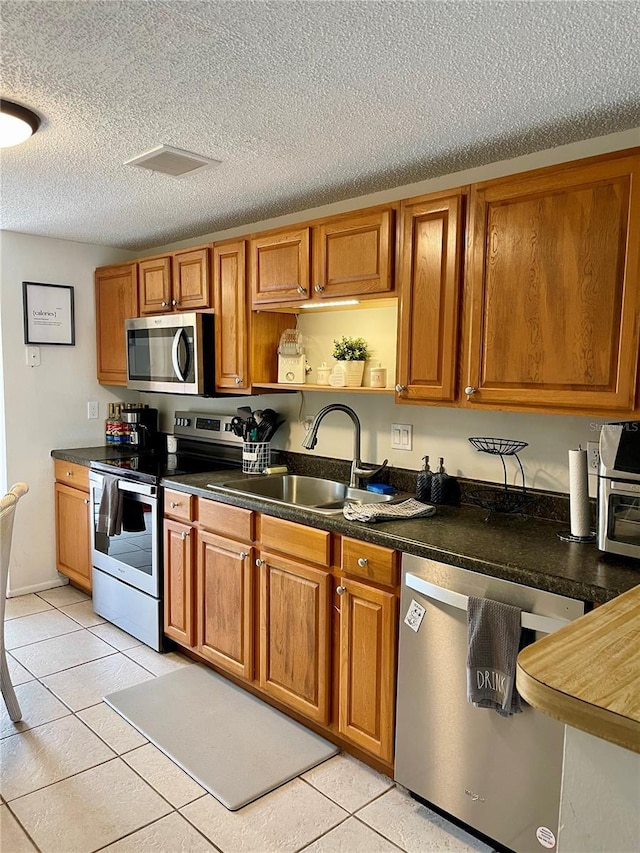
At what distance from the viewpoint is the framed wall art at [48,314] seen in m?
3.79

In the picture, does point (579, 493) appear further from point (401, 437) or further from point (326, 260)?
point (326, 260)

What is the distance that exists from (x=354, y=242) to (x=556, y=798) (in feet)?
6.57

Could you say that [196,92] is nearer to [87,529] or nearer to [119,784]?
[119,784]

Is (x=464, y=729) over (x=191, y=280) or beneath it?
beneath

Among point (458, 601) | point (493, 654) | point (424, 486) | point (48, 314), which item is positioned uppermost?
point (48, 314)

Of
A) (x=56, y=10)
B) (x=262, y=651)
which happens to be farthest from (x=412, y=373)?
(x=56, y=10)

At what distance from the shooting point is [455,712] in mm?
1897

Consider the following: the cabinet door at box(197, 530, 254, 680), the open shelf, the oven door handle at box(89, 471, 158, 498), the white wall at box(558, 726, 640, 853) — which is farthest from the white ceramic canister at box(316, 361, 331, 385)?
the white wall at box(558, 726, 640, 853)

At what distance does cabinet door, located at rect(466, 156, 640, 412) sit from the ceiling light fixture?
1466mm

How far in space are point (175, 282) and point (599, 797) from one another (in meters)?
3.15

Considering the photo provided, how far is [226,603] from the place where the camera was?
275 centimetres

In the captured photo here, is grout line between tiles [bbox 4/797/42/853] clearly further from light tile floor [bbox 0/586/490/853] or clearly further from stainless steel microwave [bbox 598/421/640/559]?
stainless steel microwave [bbox 598/421/640/559]

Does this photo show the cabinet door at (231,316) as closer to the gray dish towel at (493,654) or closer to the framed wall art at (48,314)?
the framed wall art at (48,314)

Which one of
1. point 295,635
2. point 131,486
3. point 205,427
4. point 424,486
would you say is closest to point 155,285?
point 205,427
